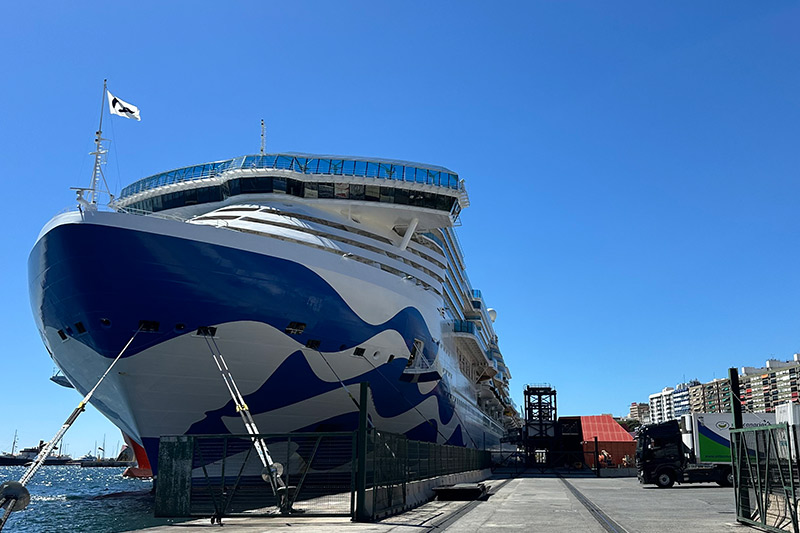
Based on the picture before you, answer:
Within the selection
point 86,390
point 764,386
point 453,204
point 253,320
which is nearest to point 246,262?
point 253,320

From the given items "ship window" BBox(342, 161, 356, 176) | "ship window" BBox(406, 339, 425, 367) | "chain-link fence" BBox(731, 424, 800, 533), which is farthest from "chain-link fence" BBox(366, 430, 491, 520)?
"ship window" BBox(342, 161, 356, 176)

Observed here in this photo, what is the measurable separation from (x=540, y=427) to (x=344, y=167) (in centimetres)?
3852

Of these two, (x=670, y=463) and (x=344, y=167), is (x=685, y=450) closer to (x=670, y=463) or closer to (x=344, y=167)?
(x=670, y=463)

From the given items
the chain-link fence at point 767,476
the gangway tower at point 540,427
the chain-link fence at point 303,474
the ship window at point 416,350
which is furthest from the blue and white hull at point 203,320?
the gangway tower at point 540,427

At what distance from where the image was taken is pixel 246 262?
1964 centimetres

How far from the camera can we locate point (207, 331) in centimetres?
1933

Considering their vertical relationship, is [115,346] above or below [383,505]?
above

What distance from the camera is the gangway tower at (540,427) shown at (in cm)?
5491

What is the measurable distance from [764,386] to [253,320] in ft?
589

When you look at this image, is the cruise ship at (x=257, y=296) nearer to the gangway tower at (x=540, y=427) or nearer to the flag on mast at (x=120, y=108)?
the flag on mast at (x=120, y=108)

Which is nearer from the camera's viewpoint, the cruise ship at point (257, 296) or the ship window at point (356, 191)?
the cruise ship at point (257, 296)

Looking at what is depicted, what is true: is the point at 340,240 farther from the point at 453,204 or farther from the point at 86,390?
the point at 86,390

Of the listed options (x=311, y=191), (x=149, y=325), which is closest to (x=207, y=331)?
(x=149, y=325)

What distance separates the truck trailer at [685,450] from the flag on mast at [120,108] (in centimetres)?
2217
